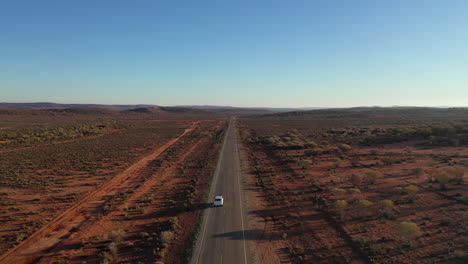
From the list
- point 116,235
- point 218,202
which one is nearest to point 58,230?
point 116,235

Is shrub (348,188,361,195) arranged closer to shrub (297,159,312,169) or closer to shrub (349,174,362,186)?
shrub (349,174,362,186)

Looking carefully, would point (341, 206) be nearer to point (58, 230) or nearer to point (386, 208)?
point (386, 208)

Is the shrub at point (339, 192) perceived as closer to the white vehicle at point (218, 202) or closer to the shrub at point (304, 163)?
the shrub at point (304, 163)

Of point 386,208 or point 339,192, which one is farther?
point 339,192

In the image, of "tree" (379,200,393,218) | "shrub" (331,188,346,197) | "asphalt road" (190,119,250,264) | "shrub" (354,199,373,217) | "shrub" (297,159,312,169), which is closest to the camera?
"asphalt road" (190,119,250,264)

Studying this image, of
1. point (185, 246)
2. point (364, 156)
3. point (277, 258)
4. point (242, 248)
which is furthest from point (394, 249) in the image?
point (364, 156)

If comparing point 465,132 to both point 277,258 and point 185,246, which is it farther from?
point 185,246

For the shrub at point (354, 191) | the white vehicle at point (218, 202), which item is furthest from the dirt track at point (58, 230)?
the shrub at point (354, 191)

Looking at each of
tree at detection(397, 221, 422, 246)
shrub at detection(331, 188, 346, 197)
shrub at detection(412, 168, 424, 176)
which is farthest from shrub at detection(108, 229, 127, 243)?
shrub at detection(412, 168, 424, 176)

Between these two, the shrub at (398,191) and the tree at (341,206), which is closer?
the tree at (341,206)
